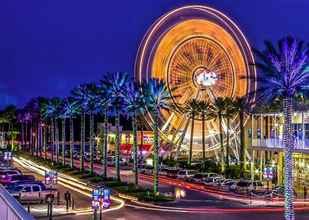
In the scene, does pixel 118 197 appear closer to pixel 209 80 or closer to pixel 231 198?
pixel 231 198

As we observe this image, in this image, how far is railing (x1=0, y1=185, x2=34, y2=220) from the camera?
953cm

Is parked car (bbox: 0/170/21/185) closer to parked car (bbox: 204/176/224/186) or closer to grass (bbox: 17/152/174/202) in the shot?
grass (bbox: 17/152/174/202)

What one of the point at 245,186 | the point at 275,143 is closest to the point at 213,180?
the point at 275,143

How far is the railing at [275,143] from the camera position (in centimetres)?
6794

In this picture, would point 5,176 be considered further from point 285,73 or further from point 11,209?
point 11,209

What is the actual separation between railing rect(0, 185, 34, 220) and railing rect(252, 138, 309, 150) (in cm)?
5791

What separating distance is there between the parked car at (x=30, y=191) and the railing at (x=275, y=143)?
1136 inches

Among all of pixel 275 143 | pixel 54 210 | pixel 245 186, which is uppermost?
pixel 275 143

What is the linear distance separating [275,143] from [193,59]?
3867cm

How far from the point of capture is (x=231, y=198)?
60.1m

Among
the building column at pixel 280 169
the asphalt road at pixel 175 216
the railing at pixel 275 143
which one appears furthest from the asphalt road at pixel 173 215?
the building column at pixel 280 169

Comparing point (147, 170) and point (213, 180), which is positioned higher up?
point (147, 170)

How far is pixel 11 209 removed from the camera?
10469mm

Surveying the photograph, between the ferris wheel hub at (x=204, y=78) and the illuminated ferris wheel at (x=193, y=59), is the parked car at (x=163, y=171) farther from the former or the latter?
the ferris wheel hub at (x=204, y=78)
